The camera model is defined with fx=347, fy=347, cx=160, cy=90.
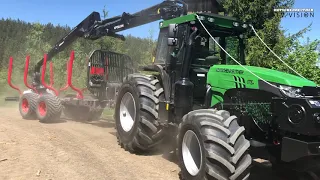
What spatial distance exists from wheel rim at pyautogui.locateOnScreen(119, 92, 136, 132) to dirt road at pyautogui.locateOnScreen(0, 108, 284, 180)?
51cm

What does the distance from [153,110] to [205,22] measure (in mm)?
1844

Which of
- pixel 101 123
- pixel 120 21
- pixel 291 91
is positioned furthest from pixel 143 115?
pixel 101 123

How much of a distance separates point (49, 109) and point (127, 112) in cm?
394

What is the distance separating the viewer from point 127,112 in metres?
7.33

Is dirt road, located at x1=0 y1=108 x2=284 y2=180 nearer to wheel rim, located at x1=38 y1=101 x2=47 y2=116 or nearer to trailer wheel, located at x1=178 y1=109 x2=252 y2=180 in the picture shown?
trailer wheel, located at x1=178 y1=109 x2=252 y2=180

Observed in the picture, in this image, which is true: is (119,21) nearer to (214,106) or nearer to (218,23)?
(218,23)

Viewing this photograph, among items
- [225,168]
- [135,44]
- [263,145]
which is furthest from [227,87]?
[135,44]

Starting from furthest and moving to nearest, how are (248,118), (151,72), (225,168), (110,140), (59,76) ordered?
(59,76)
(110,140)
(151,72)
(248,118)
(225,168)

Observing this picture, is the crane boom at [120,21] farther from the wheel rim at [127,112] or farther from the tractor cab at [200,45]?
the wheel rim at [127,112]

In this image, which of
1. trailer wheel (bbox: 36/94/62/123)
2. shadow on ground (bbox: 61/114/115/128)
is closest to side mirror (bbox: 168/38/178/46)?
shadow on ground (bbox: 61/114/115/128)

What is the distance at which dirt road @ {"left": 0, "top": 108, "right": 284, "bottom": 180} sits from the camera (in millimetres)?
5371

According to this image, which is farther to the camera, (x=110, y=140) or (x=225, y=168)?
(x=110, y=140)

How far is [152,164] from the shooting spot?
6.09m

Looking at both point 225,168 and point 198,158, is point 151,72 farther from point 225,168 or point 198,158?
point 225,168
